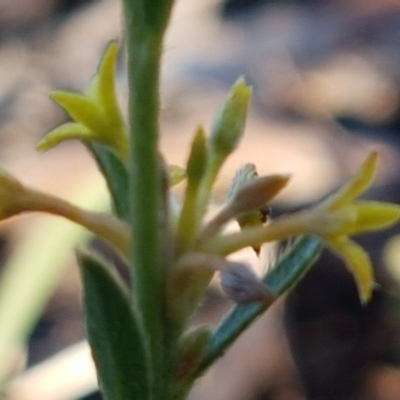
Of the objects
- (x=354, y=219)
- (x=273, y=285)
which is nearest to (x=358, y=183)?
(x=354, y=219)

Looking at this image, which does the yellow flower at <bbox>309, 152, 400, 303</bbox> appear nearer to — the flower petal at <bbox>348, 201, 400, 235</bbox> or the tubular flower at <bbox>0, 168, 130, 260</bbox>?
the flower petal at <bbox>348, 201, 400, 235</bbox>

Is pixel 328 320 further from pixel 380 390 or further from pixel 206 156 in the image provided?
pixel 206 156

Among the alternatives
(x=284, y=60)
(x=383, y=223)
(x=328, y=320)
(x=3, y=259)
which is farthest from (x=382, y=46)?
(x=383, y=223)

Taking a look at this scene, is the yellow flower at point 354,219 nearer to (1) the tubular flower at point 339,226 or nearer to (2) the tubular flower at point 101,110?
(1) the tubular flower at point 339,226

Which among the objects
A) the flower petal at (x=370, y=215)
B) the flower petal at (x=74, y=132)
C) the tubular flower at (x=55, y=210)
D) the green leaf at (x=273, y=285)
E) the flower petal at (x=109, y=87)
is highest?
the flower petal at (x=109, y=87)

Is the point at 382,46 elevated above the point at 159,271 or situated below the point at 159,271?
above

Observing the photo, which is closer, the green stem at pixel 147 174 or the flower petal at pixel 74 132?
the green stem at pixel 147 174

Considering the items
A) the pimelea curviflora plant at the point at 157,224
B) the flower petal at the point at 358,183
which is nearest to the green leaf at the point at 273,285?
the pimelea curviflora plant at the point at 157,224
